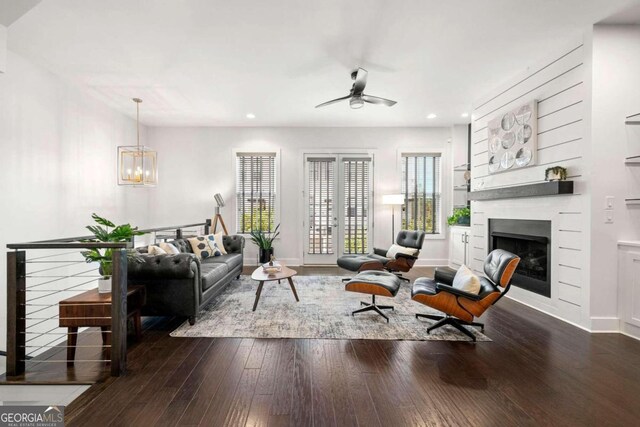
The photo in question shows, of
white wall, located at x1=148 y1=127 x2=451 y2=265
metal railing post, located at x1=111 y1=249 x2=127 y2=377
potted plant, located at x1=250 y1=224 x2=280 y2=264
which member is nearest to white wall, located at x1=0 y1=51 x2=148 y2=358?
white wall, located at x1=148 y1=127 x2=451 y2=265

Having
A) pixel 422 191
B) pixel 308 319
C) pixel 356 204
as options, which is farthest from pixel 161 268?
pixel 422 191

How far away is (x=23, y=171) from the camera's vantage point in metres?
3.44

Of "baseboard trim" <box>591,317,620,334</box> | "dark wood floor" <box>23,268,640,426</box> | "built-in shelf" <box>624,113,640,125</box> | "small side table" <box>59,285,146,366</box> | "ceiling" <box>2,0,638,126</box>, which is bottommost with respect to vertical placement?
"dark wood floor" <box>23,268,640,426</box>

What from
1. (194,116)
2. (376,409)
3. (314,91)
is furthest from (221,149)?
(376,409)

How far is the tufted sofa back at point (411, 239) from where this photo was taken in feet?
16.4

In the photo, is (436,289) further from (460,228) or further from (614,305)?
(460,228)

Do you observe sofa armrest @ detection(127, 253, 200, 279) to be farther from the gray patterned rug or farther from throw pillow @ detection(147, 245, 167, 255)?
the gray patterned rug

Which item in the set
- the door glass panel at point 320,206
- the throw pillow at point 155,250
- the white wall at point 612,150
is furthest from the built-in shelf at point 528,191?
the throw pillow at point 155,250

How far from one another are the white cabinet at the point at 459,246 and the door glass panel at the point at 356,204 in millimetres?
1713

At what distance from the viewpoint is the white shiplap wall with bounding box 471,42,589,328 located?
10.1 feet

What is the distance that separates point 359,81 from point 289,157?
298 centimetres

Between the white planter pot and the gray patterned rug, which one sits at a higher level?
the white planter pot

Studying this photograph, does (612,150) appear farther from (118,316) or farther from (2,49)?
(2,49)

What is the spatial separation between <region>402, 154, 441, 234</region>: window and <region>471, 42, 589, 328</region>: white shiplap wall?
2323 millimetres
